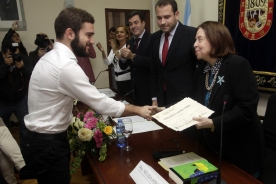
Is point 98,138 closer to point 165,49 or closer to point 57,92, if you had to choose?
point 57,92

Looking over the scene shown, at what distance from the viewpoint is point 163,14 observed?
1989 mm

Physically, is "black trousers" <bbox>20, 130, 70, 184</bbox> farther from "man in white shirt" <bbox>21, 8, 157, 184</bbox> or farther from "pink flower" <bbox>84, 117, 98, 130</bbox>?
"pink flower" <bbox>84, 117, 98, 130</bbox>

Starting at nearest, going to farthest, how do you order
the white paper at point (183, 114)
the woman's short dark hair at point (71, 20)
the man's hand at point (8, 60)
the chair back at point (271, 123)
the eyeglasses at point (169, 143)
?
1. the white paper at point (183, 114)
2. the woman's short dark hair at point (71, 20)
3. the eyeglasses at point (169, 143)
4. the chair back at point (271, 123)
5. the man's hand at point (8, 60)

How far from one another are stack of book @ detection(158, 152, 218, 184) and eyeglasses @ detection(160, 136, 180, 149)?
0.60 feet

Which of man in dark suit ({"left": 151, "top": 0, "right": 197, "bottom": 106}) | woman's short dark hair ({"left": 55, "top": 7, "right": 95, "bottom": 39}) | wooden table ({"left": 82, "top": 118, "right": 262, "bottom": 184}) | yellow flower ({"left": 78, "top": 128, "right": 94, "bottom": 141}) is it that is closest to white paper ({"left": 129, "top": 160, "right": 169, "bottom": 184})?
wooden table ({"left": 82, "top": 118, "right": 262, "bottom": 184})

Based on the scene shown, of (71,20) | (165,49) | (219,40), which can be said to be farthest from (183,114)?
(165,49)

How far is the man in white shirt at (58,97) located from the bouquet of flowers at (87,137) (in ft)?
0.23

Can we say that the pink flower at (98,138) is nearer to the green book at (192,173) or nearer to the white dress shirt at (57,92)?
the white dress shirt at (57,92)

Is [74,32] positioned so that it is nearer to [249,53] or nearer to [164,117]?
[164,117]

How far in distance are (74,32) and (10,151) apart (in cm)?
139

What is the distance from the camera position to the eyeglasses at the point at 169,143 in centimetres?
136

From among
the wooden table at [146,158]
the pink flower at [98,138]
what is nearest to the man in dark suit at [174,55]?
the wooden table at [146,158]

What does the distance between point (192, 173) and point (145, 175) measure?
213mm

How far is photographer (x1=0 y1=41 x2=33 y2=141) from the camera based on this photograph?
2512 mm
